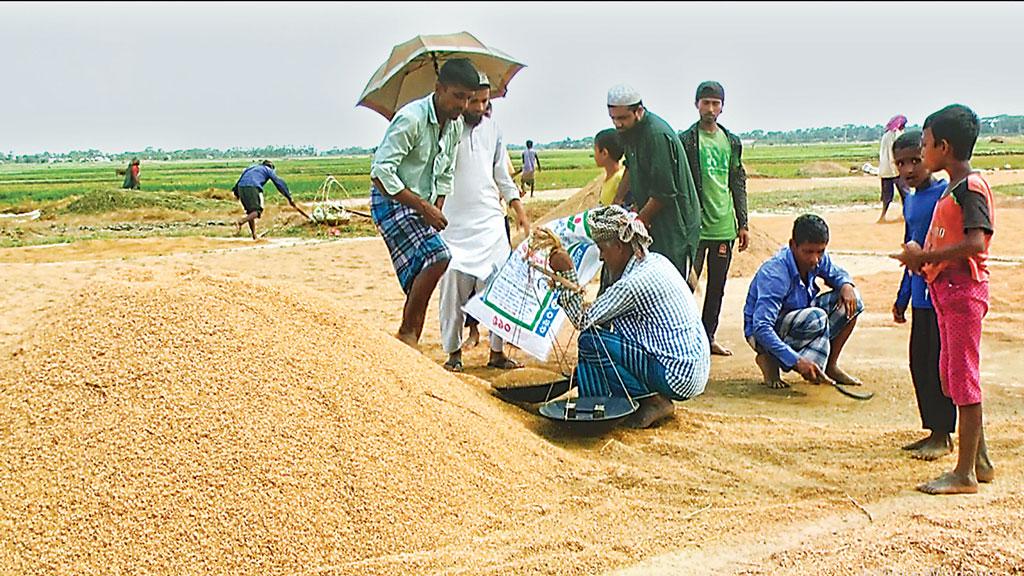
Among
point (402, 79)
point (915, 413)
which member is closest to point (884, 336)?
point (915, 413)

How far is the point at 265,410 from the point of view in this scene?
285cm

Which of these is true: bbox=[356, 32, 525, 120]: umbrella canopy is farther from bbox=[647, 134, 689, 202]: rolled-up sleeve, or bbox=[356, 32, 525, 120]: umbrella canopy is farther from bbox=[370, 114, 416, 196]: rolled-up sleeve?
bbox=[647, 134, 689, 202]: rolled-up sleeve

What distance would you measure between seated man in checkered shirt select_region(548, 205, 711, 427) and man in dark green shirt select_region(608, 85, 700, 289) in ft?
2.22

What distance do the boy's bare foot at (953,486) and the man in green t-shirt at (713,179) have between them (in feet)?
6.71

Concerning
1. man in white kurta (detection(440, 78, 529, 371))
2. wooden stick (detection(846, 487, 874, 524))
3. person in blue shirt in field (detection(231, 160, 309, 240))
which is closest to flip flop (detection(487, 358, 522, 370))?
man in white kurta (detection(440, 78, 529, 371))

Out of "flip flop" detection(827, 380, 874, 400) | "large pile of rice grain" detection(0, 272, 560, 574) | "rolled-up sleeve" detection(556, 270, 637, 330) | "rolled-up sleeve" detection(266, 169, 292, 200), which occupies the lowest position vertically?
"flip flop" detection(827, 380, 874, 400)

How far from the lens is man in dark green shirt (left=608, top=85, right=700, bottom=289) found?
13.8 ft

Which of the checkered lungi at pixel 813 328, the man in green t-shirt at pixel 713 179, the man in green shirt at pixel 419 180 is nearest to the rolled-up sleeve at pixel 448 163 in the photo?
the man in green shirt at pixel 419 180

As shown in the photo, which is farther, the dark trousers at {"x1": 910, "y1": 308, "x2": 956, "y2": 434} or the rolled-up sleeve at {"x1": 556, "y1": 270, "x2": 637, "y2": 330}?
the rolled-up sleeve at {"x1": 556, "y1": 270, "x2": 637, "y2": 330}

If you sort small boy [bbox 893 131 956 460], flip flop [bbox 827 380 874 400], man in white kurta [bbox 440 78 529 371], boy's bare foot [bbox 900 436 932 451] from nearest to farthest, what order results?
small boy [bbox 893 131 956 460] < boy's bare foot [bbox 900 436 932 451] < flip flop [bbox 827 380 874 400] < man in white kurta [bbox 440 78 529 371]

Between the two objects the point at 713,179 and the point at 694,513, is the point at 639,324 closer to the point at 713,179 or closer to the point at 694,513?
the point at 694,513

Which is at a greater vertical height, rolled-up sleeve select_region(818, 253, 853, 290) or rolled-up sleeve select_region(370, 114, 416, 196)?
rolled-up sleeve select_region(370, 114, 416, 196)

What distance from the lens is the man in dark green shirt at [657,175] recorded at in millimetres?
4191

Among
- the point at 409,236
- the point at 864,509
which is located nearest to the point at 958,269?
the point at 864,509
